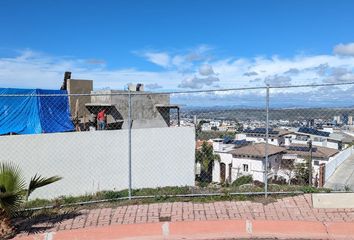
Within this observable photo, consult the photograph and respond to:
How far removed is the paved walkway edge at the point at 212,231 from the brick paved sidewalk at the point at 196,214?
0.23m

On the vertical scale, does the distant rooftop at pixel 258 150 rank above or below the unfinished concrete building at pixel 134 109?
below

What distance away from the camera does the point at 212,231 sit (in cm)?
554

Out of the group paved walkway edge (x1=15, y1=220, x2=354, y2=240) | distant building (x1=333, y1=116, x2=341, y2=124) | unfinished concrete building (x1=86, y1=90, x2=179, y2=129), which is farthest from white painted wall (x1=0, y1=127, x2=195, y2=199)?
unfinished concrete building (x1=86, y1=90, x2=179, y2=129)

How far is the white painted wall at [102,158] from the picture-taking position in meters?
8.70

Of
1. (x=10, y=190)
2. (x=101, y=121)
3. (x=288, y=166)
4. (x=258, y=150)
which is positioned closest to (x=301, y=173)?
(x=288, y=166)

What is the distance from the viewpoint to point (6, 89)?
12.2 m

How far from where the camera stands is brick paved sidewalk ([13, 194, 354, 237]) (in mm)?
5836

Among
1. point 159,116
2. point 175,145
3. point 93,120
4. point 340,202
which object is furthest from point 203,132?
point 159,116

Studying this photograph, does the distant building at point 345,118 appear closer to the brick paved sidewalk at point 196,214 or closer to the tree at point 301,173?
the brick paved sidewalk at point 196,214

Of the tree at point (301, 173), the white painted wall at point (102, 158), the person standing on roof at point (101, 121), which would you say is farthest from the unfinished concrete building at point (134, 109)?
the tree at point (301, 173)

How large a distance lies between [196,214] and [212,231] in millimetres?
664

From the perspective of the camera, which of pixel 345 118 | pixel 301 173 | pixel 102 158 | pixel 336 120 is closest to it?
pixel 345 118

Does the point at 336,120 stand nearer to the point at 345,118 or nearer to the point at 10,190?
the point at 345,118

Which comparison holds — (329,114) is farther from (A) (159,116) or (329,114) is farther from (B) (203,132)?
(A) (159,116)
